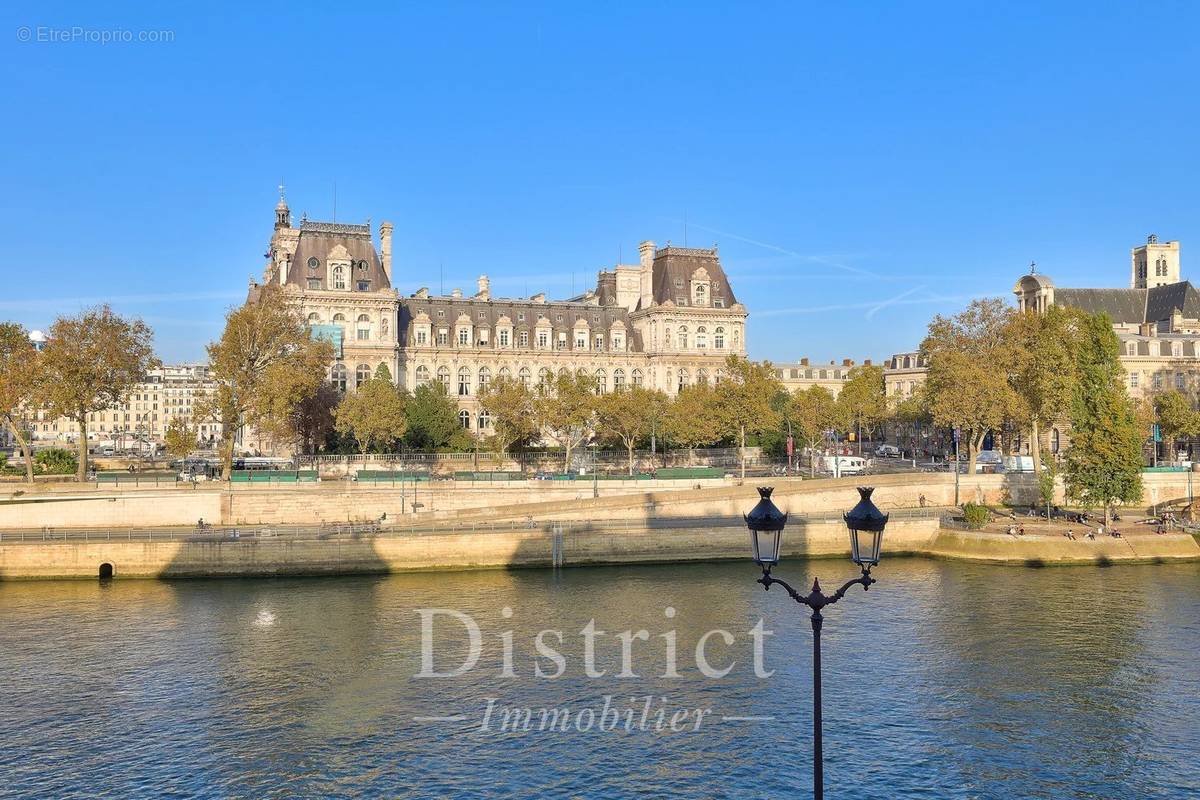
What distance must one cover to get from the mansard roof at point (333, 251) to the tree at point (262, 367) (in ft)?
45.0

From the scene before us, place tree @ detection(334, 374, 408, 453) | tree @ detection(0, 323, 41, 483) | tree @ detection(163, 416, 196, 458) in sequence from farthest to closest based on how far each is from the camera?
tree @ detection(334, 374, 408, 453) → tree @ detection(0, 323, 41, 483) → tree @ detection(163, 416, 196, 458)

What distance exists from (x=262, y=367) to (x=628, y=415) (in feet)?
87.2

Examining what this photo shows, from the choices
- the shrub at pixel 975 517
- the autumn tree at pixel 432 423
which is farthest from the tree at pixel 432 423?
the shrub at pixel 975 517

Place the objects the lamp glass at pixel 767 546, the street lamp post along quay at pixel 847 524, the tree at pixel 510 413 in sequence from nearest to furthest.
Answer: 1. the street lamp post along quay at pixel 847 524
2. the lamp glass at pixel 767 546
3. the tree at pixel 510 413

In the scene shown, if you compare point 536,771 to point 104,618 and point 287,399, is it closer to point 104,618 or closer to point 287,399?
point 104,618

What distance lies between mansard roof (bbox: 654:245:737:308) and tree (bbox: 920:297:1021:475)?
2795cm

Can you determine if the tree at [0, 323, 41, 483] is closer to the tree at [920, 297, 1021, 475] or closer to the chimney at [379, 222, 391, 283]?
the chimney at [379, 222, 391, 283]

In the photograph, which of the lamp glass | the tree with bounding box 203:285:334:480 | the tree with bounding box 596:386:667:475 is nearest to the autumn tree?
the tree with bounding box 203:285:334:480

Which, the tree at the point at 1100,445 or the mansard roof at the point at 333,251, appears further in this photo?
the mansard roof at the point at 333,251

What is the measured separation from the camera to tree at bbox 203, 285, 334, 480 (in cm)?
6812

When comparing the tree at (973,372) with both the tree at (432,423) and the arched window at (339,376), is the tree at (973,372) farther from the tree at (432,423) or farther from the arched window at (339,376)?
the arched window at (339,376)

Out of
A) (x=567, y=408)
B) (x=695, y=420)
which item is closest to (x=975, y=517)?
(x=695, y=420)

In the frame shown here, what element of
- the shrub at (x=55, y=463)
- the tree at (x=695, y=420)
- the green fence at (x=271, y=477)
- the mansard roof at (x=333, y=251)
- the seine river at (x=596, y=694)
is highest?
the mansard roof at (x=333, y=251)

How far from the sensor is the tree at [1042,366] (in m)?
71.8
